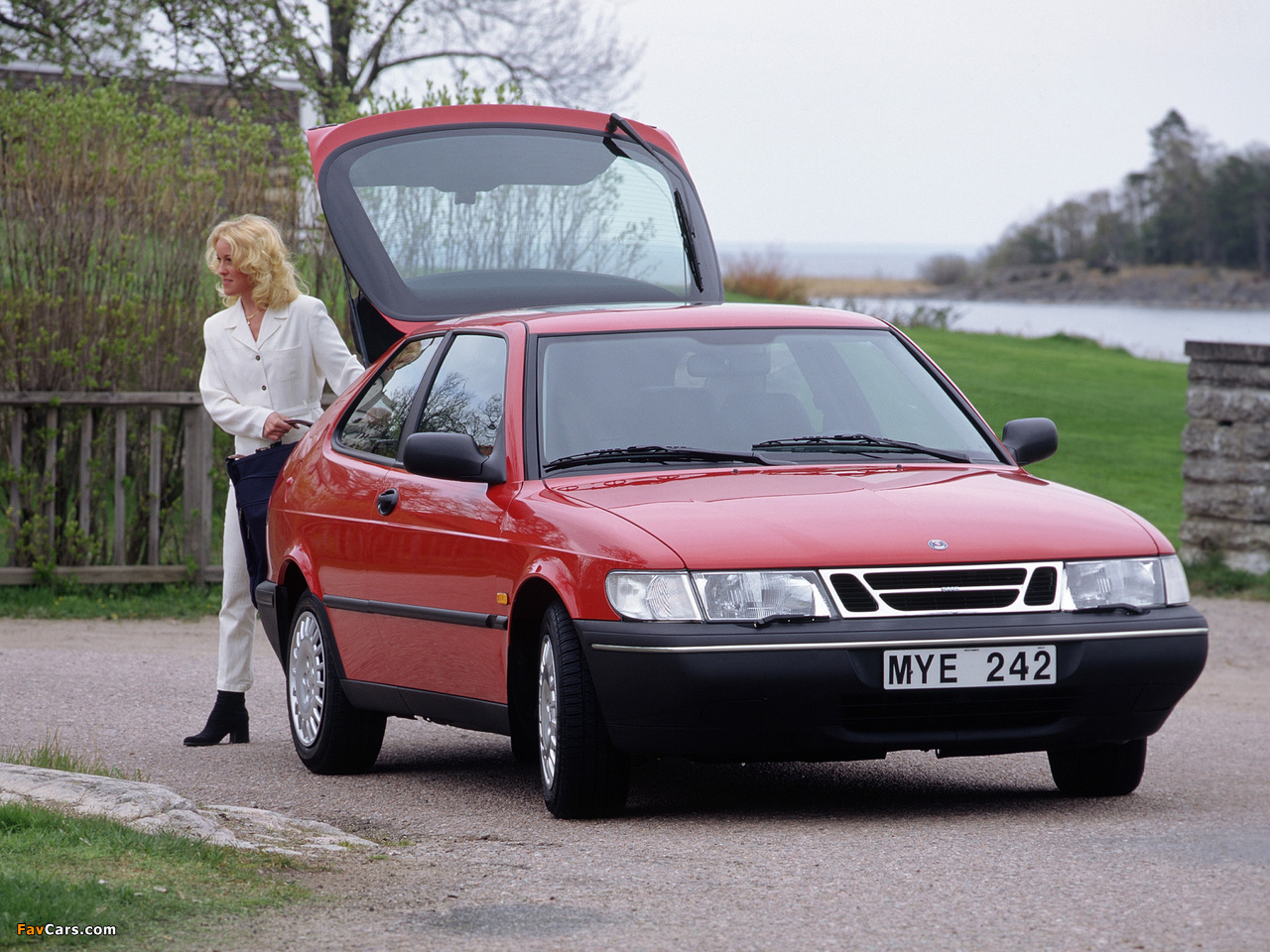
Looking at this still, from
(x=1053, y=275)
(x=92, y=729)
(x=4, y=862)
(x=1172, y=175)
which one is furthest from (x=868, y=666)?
(x=1053, y=275)

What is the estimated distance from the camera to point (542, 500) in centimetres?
607

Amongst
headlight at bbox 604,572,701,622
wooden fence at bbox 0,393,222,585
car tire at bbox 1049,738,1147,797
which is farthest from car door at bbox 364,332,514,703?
wooden fence at bbox 0,393,222,585

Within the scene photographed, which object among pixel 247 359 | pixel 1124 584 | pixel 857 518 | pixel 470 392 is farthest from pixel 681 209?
pixel 1124 584

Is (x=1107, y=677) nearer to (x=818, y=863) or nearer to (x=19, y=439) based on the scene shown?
(x=818, y=863)

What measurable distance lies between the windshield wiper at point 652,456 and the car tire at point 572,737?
2.09 ft

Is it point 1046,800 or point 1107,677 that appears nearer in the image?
point 1107,677

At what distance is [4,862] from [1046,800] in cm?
335

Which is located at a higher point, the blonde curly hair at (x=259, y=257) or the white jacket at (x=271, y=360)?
the blonde curly hair at (x=259, y=257)

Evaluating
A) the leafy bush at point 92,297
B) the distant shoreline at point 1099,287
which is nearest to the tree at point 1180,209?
the distant shoreline at point 1099,287

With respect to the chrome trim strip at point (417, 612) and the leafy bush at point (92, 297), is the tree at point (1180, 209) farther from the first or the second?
the chrome trim strip at point (417, 612)

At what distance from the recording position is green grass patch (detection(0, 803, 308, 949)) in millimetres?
4176

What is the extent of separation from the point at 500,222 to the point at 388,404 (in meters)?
2.39

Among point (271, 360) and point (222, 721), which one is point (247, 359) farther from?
point (222, 721)

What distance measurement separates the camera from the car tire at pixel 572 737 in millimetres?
5711
